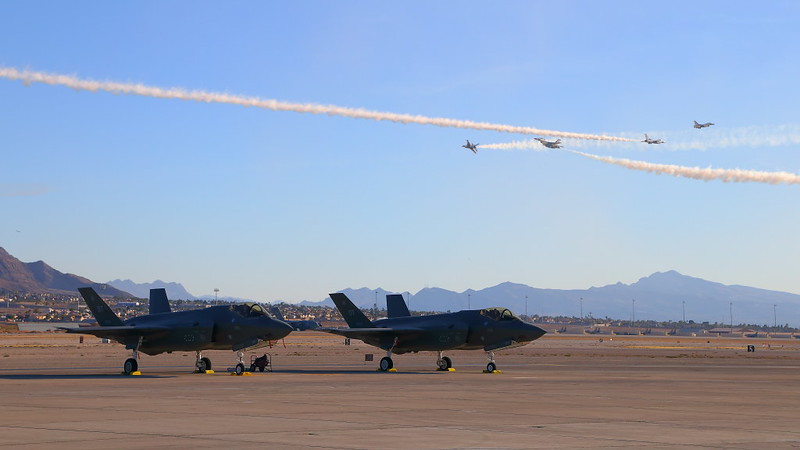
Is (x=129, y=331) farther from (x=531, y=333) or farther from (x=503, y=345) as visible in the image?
(x=531, y=333)

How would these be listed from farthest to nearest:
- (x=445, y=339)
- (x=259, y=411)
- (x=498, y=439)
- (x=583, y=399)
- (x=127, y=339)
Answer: (x=445, y=339) → (x=127, y=339) → (x=583, y=399) → (x=259, y=411) → (x=498, y=439)

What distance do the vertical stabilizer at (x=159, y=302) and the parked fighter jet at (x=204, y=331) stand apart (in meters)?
3.68

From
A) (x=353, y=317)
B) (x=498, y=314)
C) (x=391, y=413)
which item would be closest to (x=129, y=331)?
(x=353, y=317)

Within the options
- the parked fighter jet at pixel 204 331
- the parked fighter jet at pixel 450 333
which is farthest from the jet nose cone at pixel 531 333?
the parked fighter jet at pixel 204 331

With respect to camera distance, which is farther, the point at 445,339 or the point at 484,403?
the point at 445,339

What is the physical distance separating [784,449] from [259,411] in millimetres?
11496

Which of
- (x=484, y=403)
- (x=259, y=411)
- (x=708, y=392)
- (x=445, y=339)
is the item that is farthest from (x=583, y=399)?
(x=445, y=339)

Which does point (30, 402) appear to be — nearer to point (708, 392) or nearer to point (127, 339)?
point (127, 339)

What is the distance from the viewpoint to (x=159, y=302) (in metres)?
45.2

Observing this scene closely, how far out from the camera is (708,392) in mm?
31172

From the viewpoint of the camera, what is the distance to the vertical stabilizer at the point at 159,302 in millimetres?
45000

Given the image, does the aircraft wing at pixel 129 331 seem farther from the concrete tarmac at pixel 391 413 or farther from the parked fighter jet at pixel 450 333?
the parked fighter jet at pixel 450 333

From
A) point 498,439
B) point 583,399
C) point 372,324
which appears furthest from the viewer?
point 372,324

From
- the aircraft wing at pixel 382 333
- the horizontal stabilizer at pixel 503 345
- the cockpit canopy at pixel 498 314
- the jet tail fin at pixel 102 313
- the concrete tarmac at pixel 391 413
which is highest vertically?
the cockpit canopy at pixel 498 314
